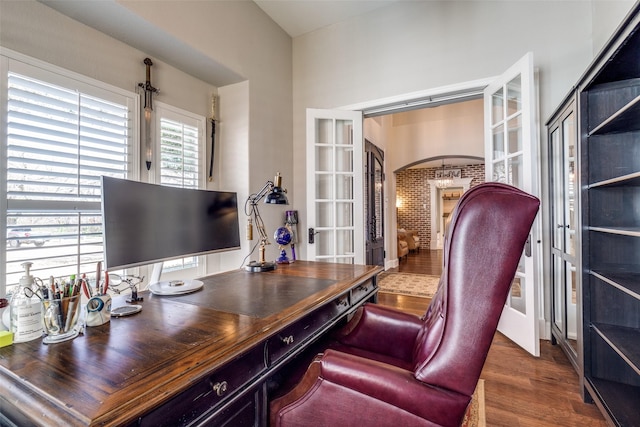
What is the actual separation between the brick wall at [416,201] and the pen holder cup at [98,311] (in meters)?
9.49

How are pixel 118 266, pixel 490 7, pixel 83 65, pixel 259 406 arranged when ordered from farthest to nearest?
pixel 490 7
pixel 83 65
pixel 118 266
pixel 259 406

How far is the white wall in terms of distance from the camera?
2.44 meters

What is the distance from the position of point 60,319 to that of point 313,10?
3509 mm

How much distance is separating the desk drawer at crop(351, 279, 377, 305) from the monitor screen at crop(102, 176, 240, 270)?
2.46ft

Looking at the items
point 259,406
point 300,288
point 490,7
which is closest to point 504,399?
point 300,288

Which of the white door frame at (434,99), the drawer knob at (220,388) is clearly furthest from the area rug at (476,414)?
the drawer knob at (220,388)

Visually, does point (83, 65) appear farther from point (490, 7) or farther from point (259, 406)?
point (490, 7)

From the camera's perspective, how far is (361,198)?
10.8 ft

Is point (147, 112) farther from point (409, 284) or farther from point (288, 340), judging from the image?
point (409, 284)

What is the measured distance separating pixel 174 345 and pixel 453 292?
81 centimetres

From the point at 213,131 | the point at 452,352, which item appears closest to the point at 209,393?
the point at 452,352

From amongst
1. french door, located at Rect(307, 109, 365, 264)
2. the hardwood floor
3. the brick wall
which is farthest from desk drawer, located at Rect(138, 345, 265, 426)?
the brick wall

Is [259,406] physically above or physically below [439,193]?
below

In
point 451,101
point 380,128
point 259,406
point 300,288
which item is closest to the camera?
point 259,406
